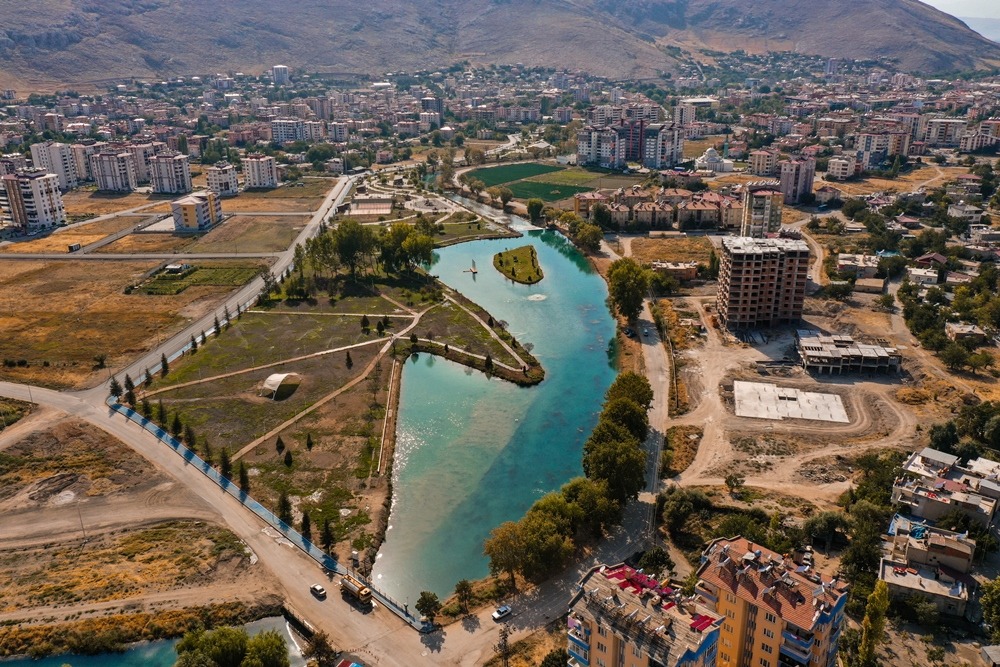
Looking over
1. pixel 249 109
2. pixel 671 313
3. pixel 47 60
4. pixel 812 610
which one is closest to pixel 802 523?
pixel 812 610

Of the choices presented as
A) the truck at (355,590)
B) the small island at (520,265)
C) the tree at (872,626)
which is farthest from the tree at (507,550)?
the small island at (520,265)

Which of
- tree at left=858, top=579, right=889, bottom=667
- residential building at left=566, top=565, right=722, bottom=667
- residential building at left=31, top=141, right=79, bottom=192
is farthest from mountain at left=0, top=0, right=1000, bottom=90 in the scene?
tree at left=858, top=579, right=889, bottom=667

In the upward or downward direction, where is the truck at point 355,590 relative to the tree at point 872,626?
downward

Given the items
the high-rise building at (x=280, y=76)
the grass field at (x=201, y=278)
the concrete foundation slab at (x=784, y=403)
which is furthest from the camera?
the high-rise building at (x=280, y=76)

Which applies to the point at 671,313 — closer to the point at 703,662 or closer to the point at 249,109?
the point at 703,662

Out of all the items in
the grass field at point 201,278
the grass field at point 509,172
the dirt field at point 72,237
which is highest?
the grass field at point 509,172

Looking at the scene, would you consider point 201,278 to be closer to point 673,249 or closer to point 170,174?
point 170,174

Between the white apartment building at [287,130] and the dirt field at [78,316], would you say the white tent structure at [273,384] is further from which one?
the white apartment building at [287,130]
